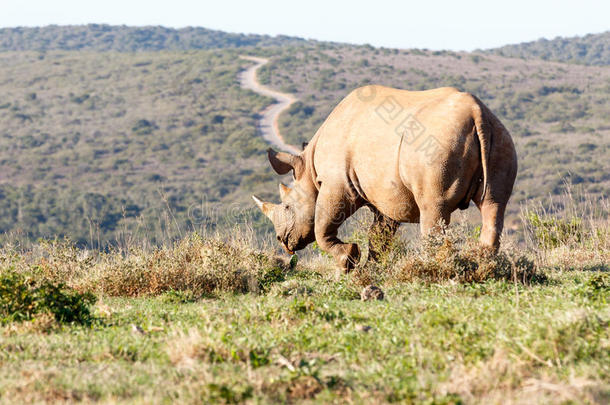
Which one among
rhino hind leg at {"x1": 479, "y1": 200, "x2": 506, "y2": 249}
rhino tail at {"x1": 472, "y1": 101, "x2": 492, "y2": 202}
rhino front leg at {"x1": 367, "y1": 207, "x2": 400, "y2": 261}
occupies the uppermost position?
rhino tail at {"x1": 472, "y1": 101, "x2": 492, "y2": 202}

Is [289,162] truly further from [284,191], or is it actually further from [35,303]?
[35,303]

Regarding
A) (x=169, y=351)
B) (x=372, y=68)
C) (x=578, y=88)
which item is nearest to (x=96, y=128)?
(x=372, y=68)

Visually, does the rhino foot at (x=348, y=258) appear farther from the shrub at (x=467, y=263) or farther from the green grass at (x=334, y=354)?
the green grass at (x=334, y=354)

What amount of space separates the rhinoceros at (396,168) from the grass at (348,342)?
55 cm

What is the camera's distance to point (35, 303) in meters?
6.77

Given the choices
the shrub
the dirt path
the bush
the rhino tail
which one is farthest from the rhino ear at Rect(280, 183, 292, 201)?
the dirt path

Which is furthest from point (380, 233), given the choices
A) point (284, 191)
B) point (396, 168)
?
point (284, 191)

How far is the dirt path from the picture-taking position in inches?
2447

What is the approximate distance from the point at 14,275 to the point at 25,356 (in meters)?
1.71

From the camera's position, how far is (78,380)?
497 cm

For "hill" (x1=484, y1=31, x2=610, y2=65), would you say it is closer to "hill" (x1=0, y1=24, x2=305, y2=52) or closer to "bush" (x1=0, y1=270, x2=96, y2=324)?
"hill" (x1=0, y1=24, x2=305, y2=52)

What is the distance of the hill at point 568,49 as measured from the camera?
11743cm

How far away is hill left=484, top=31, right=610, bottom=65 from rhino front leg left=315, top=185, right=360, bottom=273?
109 metres

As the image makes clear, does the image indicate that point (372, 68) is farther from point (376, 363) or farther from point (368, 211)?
point (376, 363)
